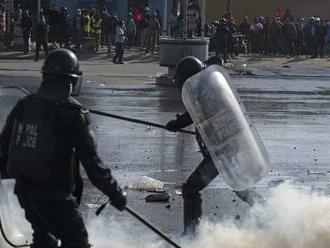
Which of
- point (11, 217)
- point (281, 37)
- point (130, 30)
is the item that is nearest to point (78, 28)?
point (130, 30)

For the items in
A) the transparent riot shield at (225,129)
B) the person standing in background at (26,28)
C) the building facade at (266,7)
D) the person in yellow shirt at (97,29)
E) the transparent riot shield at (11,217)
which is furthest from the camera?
the building facade at (266,7)

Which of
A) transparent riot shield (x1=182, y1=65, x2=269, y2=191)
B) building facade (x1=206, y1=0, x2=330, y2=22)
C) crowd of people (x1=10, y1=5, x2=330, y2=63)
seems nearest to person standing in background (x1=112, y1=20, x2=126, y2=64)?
crowd of people (x1=10, y1=5, x2=330, y2=63)

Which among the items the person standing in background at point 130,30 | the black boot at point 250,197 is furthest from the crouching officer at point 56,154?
the person standing in background at point 130,30

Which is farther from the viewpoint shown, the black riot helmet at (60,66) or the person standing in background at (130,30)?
the person standing in background at (130,30)

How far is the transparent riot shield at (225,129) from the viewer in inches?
228

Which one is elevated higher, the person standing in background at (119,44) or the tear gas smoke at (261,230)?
the tear gas smoke at (261,230)

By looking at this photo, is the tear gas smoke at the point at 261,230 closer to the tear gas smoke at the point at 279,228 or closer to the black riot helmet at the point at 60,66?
the tear gas smoke at the point at 279,228

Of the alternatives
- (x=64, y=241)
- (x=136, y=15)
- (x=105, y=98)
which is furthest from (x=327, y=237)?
(x=136, y=15)

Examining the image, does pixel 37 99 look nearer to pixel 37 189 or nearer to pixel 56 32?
pixel 37 189

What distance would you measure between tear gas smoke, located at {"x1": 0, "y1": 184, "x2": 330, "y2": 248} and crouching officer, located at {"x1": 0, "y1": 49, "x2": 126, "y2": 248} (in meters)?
1.48

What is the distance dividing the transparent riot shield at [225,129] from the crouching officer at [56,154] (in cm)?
143

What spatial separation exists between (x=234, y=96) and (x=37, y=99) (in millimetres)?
1797

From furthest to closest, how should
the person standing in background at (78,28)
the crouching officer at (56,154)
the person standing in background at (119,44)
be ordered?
the person standing in background at (78,28) < the person standing in background at (119,44) < the crouching officer at (56,154)

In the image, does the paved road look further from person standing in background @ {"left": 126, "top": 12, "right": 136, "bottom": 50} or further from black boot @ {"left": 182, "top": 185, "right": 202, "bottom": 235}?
person standing in background @ {"left": 126, "top": 12, "right": 136, "bottom": 50}
